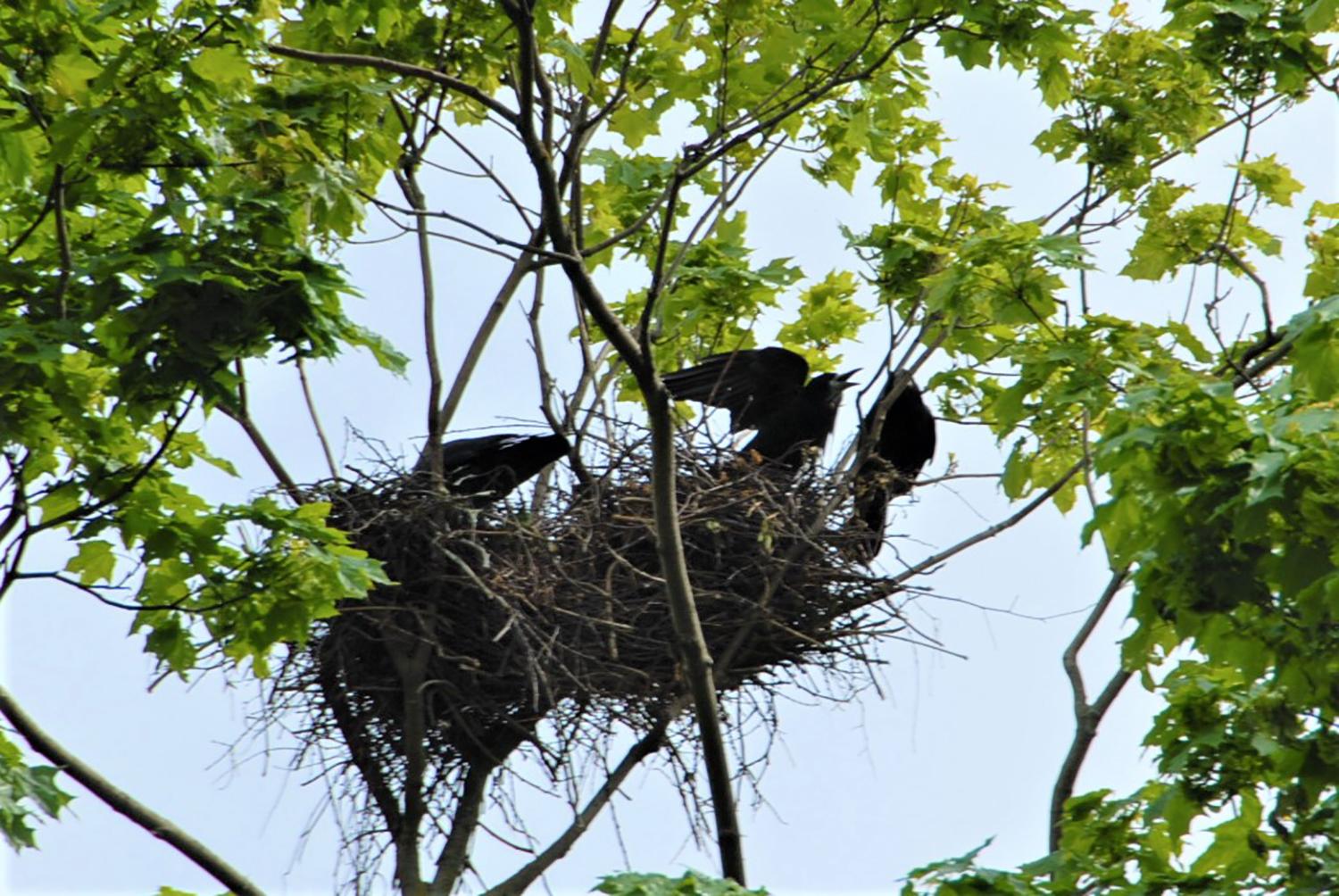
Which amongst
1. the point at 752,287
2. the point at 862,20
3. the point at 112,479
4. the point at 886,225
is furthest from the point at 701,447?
the point at 112,479

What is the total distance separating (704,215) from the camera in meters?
6.96

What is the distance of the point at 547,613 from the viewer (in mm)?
6977

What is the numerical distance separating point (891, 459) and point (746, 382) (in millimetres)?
882

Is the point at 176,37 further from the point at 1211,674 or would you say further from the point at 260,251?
the point at 1211,674

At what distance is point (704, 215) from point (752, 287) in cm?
98

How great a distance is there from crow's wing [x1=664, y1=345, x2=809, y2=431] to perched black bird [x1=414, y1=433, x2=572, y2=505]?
2.50ft

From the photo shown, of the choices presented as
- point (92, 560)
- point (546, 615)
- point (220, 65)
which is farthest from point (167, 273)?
point (546, 615)

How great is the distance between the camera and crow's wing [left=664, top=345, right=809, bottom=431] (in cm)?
864

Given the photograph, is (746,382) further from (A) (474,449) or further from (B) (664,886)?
(B) (664,886)

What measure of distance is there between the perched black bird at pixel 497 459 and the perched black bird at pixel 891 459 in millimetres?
1393

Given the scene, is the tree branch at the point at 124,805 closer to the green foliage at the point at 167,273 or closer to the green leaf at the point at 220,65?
the green foliage at the point at 167,273

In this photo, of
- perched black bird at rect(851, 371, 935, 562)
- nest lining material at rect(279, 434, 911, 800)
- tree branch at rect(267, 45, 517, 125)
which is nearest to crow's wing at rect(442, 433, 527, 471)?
nest lining material at rect(279, 434, 911, 800)

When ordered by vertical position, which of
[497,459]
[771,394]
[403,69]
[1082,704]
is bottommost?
[1082,704]

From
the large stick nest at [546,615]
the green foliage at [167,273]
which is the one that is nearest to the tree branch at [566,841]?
the large stick nest at [546,615]
